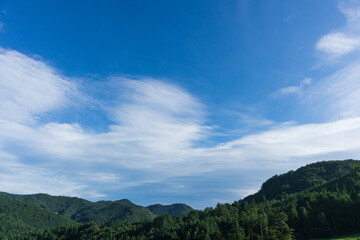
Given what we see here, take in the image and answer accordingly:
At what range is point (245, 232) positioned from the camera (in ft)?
381

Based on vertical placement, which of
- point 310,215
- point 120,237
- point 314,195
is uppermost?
point 314,195

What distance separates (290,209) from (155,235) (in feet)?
272

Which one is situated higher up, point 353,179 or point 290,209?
point 353,179

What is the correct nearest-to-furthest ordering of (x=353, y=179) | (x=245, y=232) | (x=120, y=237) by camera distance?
(x=245, y=232), (x=353, y=179), (x=120, y=237)

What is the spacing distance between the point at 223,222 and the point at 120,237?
98501 mm

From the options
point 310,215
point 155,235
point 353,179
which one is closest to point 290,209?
point 310,215

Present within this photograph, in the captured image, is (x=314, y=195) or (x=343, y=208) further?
(x=314, y=195)

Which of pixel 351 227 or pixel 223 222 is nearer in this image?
pixel 351 227

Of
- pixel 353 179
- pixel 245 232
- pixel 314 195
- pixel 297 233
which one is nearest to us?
pixel 245 232

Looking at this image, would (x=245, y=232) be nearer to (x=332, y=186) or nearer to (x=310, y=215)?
(x=310, y=215)

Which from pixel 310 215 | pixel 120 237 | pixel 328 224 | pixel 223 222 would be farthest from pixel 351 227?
pixel 120 237

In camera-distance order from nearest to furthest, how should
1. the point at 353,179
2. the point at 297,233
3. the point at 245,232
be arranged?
the point at 245,232
the point at 297,233
the point at 353,179

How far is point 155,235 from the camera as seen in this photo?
160m

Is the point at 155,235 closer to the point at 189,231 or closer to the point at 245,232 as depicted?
the point at 189,231
